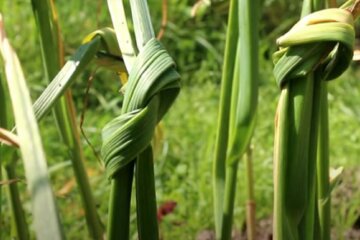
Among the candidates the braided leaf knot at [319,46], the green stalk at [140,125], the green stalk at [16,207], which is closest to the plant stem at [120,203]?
the green stalk at [140,125]

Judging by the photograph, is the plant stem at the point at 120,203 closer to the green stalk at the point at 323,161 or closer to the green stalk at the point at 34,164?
the green stalk at the point at 34,164

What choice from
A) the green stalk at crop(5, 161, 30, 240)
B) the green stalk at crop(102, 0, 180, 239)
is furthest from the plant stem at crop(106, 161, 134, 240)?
the green stalk at crop(5, 161, 30, 240)

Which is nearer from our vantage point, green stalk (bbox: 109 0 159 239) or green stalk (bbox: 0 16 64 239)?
green stalk (bbox: 0 16 64 239)

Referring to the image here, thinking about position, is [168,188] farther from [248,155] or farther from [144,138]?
[144,138]

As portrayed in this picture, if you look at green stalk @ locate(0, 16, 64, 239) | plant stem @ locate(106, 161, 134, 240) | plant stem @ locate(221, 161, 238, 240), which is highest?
green stalk @ locate(0, 16, 64, 239)

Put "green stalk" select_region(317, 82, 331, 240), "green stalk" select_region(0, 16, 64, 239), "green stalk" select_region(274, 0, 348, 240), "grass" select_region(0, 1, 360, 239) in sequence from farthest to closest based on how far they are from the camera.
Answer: "grass" select_region(0, 1, 360, 239) < "green stalk" select_region(317, 82, 331, 240) < "green stalk" select_region(274, 0, 348, 240) < "green stalk" select_region(0, 16, 64, 239)

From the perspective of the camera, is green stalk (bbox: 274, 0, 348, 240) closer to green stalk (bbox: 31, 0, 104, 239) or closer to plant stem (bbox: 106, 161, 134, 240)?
plant stem (bbox: 106, 161, 134, 240)

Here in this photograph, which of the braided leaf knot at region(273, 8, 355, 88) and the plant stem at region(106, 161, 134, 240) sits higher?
the braided leaf knot at region(273, 8, 355, 88)
